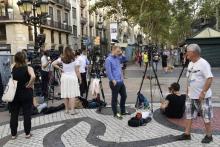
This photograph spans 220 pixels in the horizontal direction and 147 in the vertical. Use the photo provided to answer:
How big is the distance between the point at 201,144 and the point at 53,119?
415 cm

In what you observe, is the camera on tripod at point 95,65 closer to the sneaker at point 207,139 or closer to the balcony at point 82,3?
the sneaker at point 207,139

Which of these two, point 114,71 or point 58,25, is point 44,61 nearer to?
point 114,71

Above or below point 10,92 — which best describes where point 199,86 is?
above

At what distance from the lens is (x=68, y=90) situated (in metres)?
10.5

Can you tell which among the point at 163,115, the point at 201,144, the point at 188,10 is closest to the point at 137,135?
the point at 201,144

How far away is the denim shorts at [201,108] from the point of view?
7.12 meters

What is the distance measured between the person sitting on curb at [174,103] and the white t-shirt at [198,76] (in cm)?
209

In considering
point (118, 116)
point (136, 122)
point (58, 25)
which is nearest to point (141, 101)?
point (118, 116)

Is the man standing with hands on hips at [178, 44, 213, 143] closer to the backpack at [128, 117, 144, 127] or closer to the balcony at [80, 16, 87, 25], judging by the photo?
the backpack at [128, 117, 144, 127]

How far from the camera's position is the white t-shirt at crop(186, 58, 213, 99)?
23.1 feet

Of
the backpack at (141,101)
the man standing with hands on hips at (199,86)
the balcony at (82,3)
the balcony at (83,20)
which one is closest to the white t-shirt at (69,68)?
the backpack at (141,101)

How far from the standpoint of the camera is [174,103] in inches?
369

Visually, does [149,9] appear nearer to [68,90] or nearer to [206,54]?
[206,54]

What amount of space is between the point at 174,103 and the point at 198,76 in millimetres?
2344
